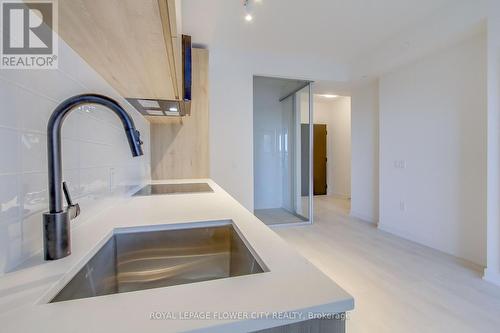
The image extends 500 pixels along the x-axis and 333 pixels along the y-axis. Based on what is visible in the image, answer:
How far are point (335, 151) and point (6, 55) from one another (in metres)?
6.39

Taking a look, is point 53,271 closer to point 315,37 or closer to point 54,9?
point 54,9

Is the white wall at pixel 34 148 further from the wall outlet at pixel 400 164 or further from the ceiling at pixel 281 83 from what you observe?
the wall outlet at pixel 400 164

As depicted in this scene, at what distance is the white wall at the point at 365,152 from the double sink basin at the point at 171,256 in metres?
3.55

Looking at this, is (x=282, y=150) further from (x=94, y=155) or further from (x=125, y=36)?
(x=125, y=36)

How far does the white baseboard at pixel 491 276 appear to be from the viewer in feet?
6.07

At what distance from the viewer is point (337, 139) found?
19.9 feet

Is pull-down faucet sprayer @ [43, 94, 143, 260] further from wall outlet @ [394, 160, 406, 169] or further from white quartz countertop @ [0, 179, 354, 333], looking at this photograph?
wall outlet @ [394, 160, 406, 169]

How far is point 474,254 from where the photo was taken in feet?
7.34

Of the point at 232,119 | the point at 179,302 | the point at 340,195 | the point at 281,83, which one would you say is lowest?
the point at 340,195

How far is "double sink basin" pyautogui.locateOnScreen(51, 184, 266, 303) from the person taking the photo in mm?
733

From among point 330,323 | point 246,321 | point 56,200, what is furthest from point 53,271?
point 330,323

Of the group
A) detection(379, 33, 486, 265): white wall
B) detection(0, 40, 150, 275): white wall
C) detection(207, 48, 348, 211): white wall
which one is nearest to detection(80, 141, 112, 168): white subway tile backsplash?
detection(0, 40, 150, 275): white wall

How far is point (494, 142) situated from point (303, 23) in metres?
2.17

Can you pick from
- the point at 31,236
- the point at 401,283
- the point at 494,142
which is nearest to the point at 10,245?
the point at 31,236
